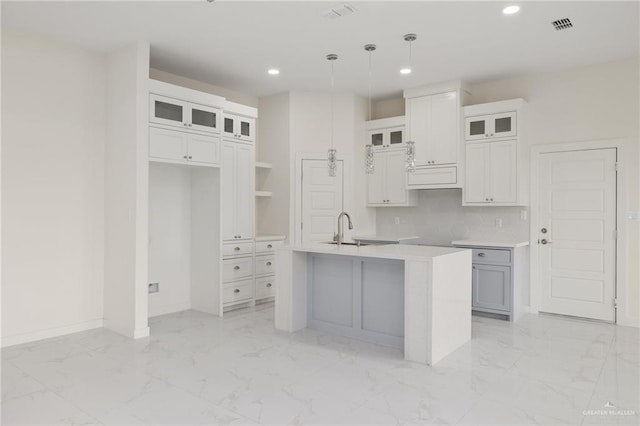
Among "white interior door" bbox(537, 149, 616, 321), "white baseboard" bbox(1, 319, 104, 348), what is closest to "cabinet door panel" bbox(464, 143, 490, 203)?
"white interior door" bbox(537, 149, 616, 321)

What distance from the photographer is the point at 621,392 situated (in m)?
2.95

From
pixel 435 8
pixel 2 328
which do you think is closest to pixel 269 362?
pixel 2 328

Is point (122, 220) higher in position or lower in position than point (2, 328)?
higher

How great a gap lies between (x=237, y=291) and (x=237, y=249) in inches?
20.2

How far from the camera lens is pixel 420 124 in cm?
577

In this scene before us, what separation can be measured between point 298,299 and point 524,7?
332 centimetres

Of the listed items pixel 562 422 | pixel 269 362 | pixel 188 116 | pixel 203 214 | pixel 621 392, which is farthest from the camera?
pixel 203 214

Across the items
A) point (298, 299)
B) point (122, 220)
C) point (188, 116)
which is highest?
point (188, 116)

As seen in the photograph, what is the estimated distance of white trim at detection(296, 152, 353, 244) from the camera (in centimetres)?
608

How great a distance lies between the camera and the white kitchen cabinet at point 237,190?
518cm

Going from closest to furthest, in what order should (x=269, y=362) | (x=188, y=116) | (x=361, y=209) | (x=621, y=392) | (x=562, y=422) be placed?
1. (x=562, y=422)
2. (x=621, y=392)
3. (x=269, y=362)
4. (x=188, y=116)
5. (x=361, y=209)

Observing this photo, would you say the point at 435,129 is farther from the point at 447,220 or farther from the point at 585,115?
the point at 585,115

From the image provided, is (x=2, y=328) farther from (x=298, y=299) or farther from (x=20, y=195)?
(x=298, y=299)

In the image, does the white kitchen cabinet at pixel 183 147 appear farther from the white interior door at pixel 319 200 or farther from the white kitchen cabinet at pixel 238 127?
the white interior door at pixel 319 200
